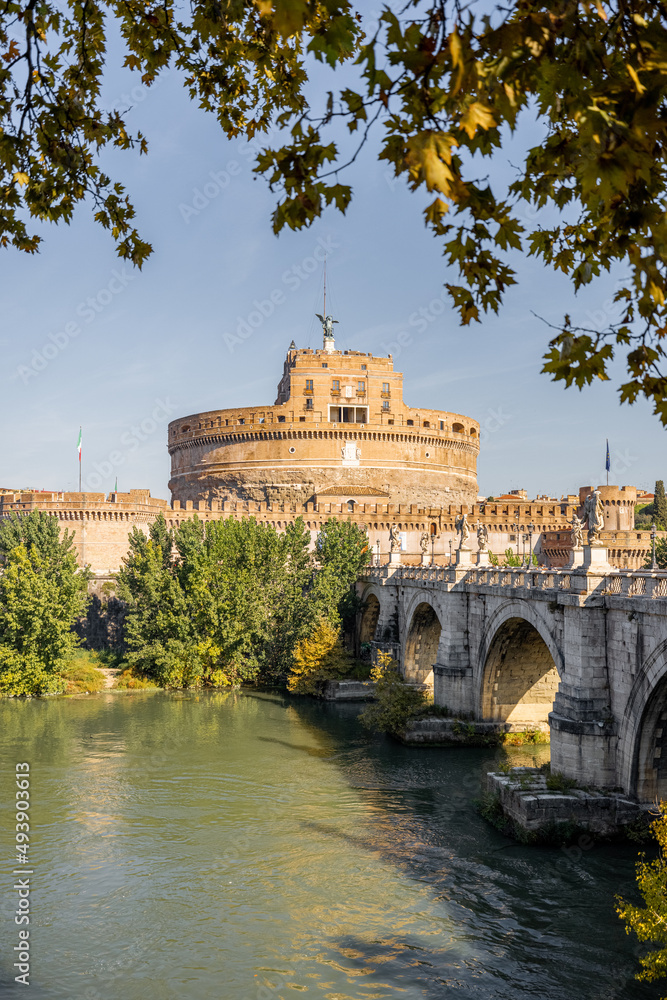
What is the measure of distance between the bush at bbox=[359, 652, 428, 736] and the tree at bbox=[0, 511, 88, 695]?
14235 millimetres

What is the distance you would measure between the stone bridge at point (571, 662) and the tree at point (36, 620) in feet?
54.8

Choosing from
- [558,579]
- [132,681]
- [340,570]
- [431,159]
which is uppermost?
[431,159]

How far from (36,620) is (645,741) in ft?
84.3

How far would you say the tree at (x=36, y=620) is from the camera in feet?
108

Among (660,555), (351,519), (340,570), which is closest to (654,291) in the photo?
(340,570)

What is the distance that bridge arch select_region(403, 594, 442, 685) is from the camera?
31.8m

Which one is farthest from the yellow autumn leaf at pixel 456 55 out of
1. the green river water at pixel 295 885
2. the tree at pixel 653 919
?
the green river water at pixel 295 885

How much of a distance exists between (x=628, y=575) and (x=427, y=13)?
1517 cm

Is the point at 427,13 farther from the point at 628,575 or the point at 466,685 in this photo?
the point at 466,685

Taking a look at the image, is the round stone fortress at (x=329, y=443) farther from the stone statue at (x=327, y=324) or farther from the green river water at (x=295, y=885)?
the green river water at (x=295, y=885)

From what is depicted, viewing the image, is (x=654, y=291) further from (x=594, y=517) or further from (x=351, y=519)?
(x=351, y=519)

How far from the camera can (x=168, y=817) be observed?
711 inches

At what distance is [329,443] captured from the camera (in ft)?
196

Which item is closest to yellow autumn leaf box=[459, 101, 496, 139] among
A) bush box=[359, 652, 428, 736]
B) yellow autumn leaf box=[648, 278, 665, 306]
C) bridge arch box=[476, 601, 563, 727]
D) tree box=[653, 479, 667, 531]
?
yellow autumn leaf box=[648, 278, 665, 306]
